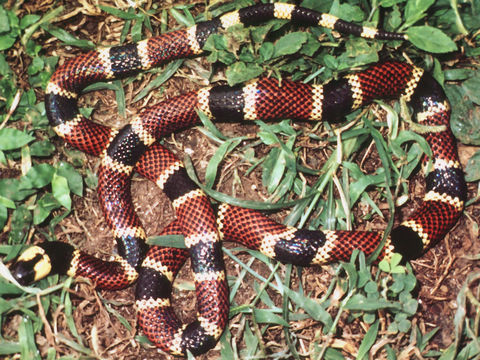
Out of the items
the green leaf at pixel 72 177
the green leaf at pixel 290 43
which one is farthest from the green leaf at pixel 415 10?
the green leaf at pixel 72 177

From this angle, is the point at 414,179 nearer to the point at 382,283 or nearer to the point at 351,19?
the point at 382,283

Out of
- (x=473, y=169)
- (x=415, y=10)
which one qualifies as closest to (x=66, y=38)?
(x=415, y=10)

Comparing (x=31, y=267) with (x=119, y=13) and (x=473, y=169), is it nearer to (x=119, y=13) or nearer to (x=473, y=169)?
(x=119, y=13)

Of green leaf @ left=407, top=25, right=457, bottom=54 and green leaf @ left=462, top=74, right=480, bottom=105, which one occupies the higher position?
green leaf @ left=407, top=25, right=457, bottom=54

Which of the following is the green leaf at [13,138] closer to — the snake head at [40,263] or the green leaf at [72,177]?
the green leaf at [72,177]

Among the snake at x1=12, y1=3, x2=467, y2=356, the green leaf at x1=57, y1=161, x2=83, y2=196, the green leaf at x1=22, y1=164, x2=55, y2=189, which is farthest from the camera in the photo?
the green leaf at x1=57, y1=161, x2=83, y2=196

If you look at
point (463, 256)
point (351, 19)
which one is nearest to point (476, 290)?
point (463, 256)

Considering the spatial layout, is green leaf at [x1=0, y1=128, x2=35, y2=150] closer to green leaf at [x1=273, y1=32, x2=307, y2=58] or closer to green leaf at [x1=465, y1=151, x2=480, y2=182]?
green leaf at [x1=273, y1=32, x2=307, y2=58]

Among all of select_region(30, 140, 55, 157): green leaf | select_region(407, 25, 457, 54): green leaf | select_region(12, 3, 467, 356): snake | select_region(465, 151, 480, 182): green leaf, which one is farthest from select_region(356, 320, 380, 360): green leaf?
select_region(30, 140, 55, 157): green leaf
